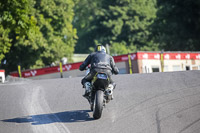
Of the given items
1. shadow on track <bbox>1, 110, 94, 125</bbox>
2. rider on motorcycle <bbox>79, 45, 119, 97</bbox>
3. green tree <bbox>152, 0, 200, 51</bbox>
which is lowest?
shadow on track <bbox>1, 110, 94, 125</bbox>

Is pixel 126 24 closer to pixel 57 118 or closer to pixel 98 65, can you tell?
pixel 98 65

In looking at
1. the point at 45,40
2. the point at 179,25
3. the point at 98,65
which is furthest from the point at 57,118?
the point at 179,25

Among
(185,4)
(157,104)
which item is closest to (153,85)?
(157,104)

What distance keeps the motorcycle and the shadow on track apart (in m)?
0.40

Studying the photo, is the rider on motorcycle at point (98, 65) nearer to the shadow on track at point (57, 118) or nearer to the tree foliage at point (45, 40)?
the shadow on track at point (57, 118)

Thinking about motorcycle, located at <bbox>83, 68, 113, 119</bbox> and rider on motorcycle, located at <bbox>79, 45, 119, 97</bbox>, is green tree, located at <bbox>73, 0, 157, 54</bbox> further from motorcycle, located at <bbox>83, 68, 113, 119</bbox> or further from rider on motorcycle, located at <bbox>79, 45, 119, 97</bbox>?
motorcycle, located at <bbox>83, 68, 113, 119</bbox>

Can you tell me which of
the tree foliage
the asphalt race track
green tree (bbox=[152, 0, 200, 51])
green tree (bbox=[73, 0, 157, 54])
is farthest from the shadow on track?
green tree (bbox=[73, 0, 157, 54])

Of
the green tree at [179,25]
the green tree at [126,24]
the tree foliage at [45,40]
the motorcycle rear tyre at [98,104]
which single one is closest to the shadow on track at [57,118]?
the motorcycle rear tyre at [98,104]

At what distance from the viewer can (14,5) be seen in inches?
859

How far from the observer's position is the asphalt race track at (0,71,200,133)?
24.0ft

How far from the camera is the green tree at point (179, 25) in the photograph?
45.0 meters

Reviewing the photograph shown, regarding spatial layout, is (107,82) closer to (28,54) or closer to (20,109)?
(20,109)

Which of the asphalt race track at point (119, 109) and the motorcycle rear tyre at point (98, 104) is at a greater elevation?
the motorcycle rear tyre at point (98, 104)

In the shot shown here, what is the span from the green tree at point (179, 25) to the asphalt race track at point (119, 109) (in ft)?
108
